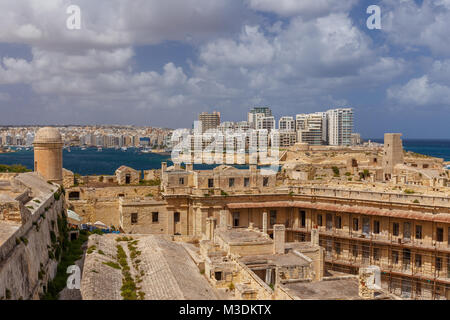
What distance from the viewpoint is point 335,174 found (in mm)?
61062

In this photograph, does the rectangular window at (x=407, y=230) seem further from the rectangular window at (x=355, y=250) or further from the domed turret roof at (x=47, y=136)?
the domed turret roof at (x=47, y=136)

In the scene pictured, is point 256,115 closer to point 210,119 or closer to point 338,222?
point 210,119

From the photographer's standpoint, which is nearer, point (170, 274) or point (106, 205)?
point (170, 274)

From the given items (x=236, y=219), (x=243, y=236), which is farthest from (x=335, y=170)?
(x=243, y=236)

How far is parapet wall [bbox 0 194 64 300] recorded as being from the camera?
15125 millimetres

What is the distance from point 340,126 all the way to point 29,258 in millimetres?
154471

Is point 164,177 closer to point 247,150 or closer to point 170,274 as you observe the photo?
point 170,274

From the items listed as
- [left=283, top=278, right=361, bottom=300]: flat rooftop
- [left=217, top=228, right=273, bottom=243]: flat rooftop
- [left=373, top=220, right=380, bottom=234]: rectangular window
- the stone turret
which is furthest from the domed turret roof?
[left=373, top=220, right=380, bottom=234]: rectangular window

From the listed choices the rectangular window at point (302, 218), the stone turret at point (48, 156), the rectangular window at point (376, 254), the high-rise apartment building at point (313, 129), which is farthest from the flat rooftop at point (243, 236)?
the high-rise apartment building at point (313, 129)

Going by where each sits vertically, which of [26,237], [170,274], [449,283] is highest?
[26,237]
